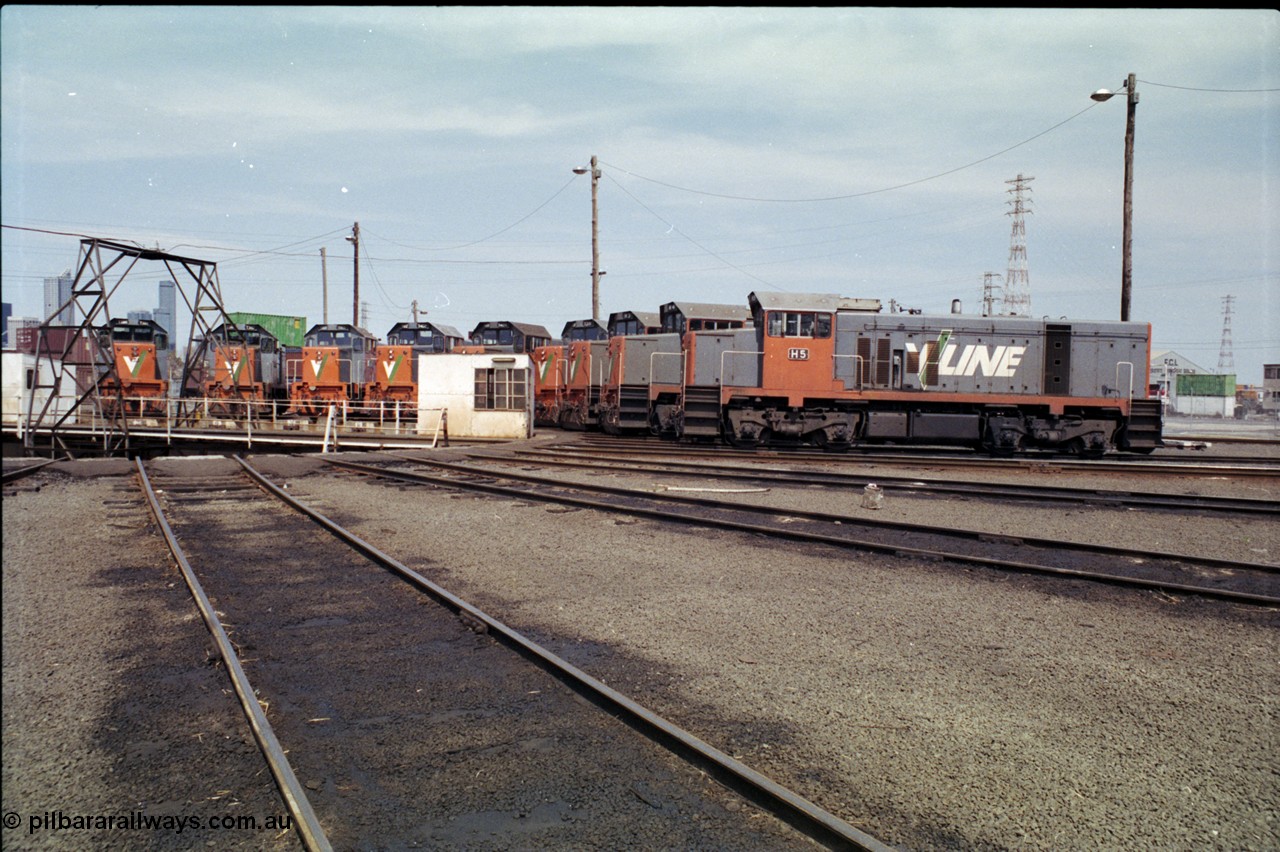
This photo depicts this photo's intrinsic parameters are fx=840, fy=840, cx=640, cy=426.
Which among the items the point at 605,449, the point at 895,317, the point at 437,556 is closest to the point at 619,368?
the point at 605,449

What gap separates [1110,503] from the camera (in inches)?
461

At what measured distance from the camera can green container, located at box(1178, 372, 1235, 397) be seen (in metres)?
65.8

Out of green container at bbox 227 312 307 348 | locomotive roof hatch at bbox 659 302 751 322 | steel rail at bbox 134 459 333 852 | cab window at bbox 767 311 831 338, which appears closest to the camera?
Result: steel rail at bbox 134 459 333 852

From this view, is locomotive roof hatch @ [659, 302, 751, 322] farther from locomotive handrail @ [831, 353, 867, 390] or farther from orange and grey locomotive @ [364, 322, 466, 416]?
orange and grey locomotive @ [364, 322, 466, 416]

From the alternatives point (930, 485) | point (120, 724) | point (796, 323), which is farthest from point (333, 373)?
point (120, 724)

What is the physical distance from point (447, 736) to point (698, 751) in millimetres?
1197

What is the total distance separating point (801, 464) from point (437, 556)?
33.1 ft

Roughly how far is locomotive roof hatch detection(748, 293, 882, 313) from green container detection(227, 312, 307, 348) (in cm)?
3151

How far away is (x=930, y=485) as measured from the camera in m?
13.4

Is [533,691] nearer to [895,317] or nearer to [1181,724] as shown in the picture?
[1181,724]

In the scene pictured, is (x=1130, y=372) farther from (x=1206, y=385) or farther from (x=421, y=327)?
(x=1206, y=385)

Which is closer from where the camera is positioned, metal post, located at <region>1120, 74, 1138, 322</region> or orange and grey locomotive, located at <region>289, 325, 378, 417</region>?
metal post, located at <region>1120, 74, 1138, 322</region>

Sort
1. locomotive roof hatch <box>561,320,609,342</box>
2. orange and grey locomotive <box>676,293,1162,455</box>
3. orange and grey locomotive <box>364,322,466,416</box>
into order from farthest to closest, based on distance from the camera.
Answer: orange and grey locomotive <box>364,322,466,416</box>
locomotive roof hatch <box>561,320,609,342</box>
orange and grey locomotive <box>676,293,1162,455</box>

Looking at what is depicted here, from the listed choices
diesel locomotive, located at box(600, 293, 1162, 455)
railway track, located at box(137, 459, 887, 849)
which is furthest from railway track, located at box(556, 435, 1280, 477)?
railway track, located at box(137, 459, 887, 849)
